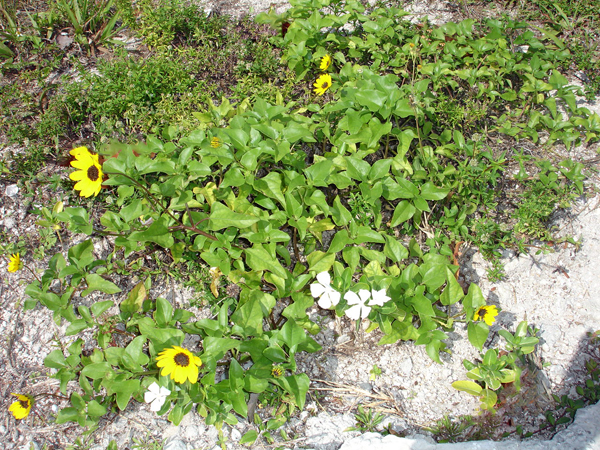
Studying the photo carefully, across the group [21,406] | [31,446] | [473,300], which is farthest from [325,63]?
[31,446]

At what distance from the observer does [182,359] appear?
190cm

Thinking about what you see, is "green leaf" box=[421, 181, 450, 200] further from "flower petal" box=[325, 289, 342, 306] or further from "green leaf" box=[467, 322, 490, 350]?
"flower petal" box=[325, 289, 342, 306]

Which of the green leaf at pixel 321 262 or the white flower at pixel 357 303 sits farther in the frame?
the green leaf at pixel 321 262

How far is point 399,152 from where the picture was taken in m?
2.76

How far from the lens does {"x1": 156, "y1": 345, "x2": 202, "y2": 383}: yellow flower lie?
1.88m

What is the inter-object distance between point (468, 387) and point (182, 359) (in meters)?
1.45

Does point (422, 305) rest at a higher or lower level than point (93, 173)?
lower

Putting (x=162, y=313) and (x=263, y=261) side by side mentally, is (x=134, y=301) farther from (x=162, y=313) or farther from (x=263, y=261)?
(x=263, y=261)

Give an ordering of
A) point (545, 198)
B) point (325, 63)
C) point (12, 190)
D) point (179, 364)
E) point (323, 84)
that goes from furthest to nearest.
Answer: point (325, 63), point (323, 84), point (12, 190), point (545, 198), point (179, 364)

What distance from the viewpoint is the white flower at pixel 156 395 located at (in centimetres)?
193

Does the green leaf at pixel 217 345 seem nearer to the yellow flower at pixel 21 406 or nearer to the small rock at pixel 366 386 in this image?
the small rock at pixel 366 386

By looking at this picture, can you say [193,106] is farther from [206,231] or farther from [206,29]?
[206,231]

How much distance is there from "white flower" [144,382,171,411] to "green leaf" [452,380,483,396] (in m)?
1.44

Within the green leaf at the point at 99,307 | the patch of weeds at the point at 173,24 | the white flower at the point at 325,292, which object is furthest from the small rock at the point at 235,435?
the patch of weeds at the point at 173,24
